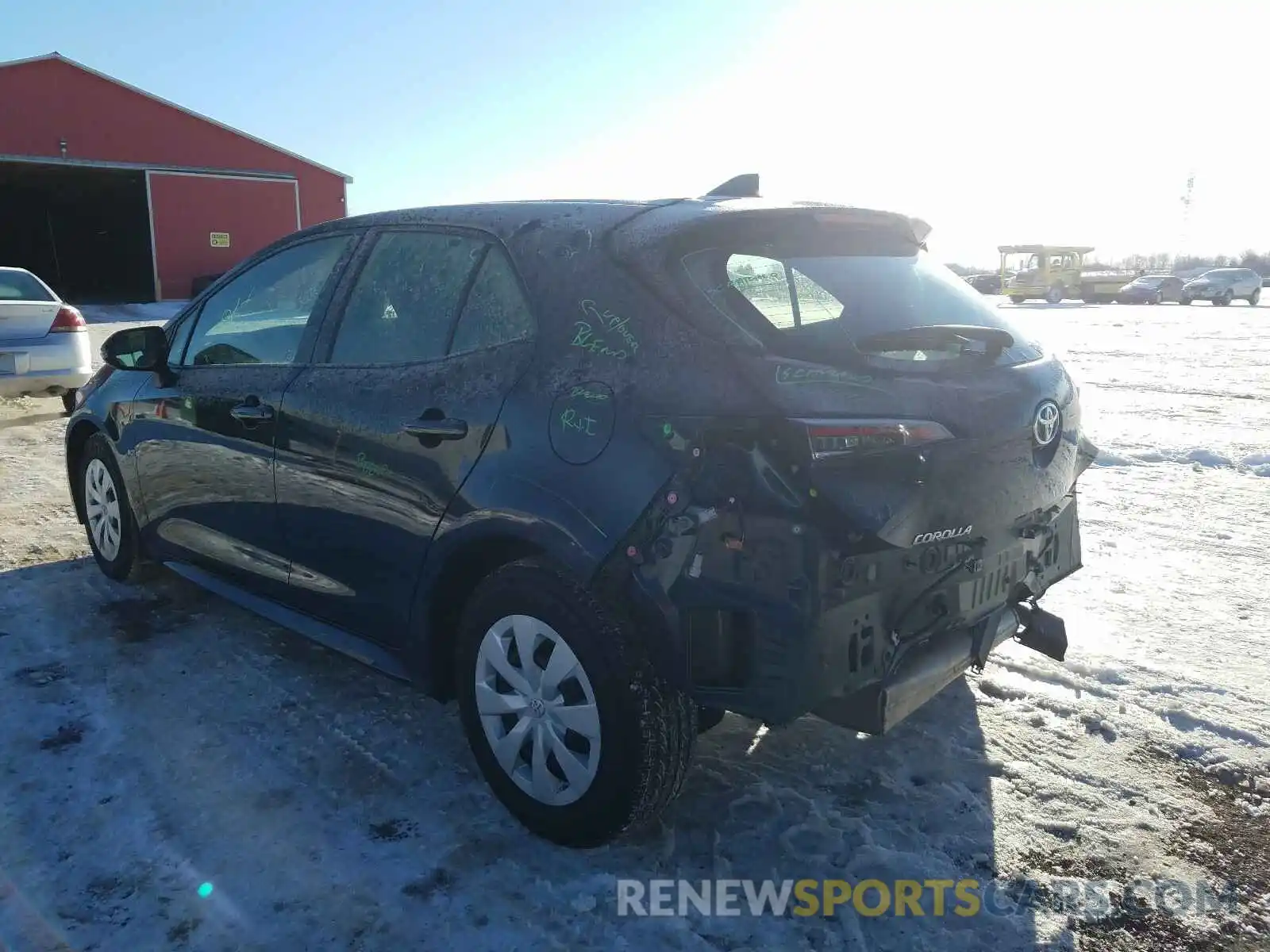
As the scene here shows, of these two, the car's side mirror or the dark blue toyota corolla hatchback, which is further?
the car's side mirror

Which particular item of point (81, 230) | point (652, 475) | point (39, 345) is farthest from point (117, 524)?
point (81, 230)

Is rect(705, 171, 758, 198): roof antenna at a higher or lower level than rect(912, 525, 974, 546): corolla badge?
higher

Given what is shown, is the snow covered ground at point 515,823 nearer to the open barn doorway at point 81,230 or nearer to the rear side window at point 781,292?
the rear side window at point 781,292

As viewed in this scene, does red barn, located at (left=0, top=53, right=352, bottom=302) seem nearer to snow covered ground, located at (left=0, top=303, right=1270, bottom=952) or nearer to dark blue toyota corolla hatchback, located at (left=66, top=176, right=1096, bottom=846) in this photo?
snow covered ground, located at (left=0, top=303, right=1270, bottom=952)

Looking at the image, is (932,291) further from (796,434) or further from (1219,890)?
(1219,890)

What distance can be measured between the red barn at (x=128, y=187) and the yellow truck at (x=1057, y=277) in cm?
2634

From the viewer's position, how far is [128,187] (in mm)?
27703

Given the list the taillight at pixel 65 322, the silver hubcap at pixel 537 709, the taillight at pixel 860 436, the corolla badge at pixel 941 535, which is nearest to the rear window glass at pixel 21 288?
the taillight at pixel 65 322

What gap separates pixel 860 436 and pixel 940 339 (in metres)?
0.52

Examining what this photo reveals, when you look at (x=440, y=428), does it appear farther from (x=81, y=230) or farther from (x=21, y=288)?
(x=81, y=230)

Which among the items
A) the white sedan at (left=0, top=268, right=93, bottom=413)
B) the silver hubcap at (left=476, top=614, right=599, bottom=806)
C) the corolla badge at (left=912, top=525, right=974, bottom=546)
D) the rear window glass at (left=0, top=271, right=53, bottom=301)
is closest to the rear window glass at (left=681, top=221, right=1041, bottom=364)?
the corolla badge at (left=912, top=525, right=974, bottom=546)

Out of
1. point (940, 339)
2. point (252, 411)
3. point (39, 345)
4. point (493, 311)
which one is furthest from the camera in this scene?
point (39, 345)

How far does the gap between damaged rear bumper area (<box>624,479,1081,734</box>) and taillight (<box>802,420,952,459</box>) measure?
19 centimetres

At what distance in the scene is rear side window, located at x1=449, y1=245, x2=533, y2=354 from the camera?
2.72 m
